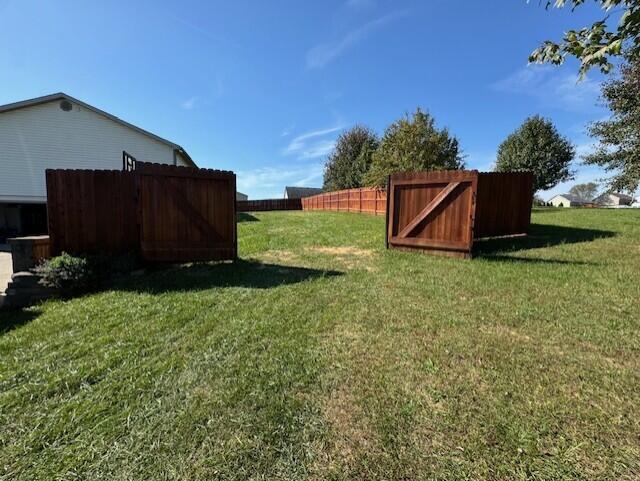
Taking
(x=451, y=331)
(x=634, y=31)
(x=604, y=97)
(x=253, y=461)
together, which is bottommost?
(x=253, y=461)

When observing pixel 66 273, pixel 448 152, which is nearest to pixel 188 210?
pixel 66 273

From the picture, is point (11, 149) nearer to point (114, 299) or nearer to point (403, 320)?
point (114, 299)

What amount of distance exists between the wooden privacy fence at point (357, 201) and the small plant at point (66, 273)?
1180 centimetres

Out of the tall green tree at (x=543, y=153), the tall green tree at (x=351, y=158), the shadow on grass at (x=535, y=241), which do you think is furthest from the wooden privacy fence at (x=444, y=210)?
the tall green tree at (x=351, y=158)

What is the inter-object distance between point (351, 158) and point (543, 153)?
61.5 ft

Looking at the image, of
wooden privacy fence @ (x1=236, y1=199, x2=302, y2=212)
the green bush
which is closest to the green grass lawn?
the green bush

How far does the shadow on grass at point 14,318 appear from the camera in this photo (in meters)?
3.70

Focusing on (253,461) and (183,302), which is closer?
(253,461)

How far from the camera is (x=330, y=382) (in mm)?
2398

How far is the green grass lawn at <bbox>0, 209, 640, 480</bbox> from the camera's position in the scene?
1.71 metres

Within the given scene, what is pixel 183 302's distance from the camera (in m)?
4.29

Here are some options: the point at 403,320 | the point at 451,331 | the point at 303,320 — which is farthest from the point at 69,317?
the point at 451,331

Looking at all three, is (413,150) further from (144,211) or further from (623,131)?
(144,211)

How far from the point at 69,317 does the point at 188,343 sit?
1944 mm
